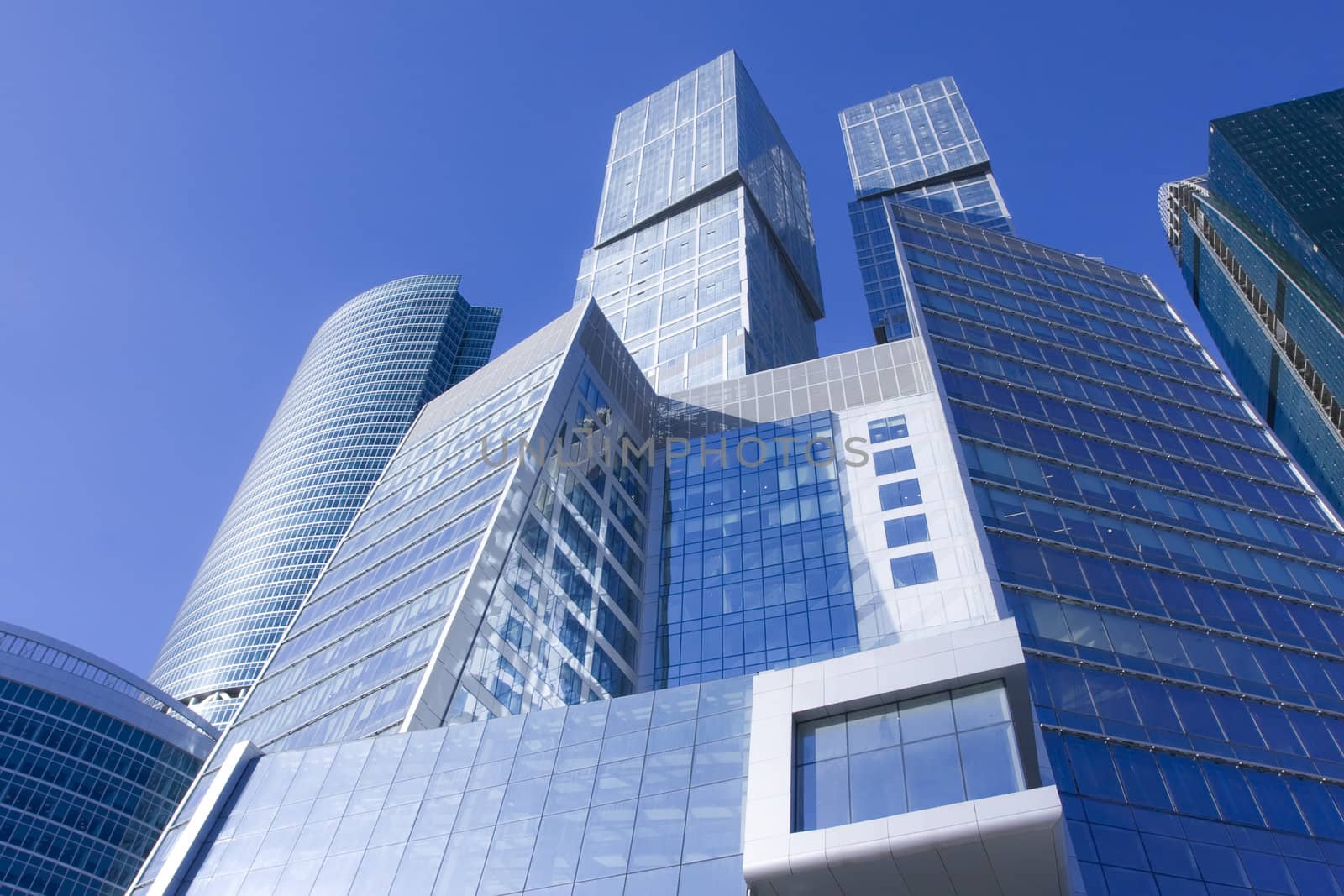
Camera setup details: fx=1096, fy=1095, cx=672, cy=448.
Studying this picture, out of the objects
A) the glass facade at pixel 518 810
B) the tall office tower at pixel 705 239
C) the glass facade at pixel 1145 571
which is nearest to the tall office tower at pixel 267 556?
the tall office tower at pixel 705 239

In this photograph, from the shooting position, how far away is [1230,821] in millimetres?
43375

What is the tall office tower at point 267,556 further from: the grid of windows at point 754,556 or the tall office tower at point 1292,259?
the tall office tower at point 1292,259

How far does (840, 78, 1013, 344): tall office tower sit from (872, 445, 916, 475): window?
258ft

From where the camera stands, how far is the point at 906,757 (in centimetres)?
3017

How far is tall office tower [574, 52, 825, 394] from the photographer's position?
10888 cm

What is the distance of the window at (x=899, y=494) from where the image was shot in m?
65.9

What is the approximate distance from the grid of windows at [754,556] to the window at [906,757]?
28649 mm

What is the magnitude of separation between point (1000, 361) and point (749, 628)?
25367 mm

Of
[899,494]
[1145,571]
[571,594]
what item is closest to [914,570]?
[899,494]

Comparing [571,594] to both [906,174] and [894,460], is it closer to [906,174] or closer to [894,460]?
[894,460]

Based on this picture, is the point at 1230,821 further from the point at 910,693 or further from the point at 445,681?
the point at 445,681

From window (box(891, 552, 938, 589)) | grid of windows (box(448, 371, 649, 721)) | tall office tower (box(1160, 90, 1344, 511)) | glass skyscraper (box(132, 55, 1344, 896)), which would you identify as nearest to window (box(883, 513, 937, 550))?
glass skyscraper (box(132, 55, 1344, 896))

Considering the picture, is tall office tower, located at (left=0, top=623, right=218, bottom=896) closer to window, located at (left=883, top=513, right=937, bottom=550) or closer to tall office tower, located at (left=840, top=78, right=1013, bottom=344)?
window, located at (left=883, top=513, right=937, bottom=550)

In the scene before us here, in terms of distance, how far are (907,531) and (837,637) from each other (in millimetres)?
7871
